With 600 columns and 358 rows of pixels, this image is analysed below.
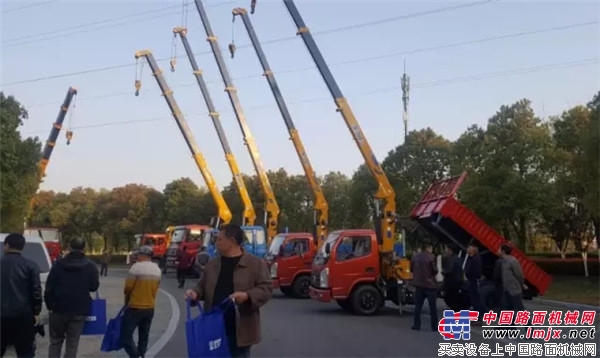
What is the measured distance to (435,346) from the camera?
12.1 meters

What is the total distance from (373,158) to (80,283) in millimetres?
15447

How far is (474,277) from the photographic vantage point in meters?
15.3

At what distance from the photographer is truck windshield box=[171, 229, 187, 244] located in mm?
38300

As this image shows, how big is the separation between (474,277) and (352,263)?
3.20m

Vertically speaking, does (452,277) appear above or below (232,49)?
below

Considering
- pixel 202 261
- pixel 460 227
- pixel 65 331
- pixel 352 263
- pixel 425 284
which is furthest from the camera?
pixel 352 263

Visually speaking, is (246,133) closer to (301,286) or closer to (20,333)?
(301,286)

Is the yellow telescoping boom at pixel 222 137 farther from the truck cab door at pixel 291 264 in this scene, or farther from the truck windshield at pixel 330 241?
the truck windshield at pixel 330 241

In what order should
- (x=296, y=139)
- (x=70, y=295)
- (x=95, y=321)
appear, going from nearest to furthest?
1. (x=70, y=295)
2. (x=95, y=321)
3. (x=296, y=139)

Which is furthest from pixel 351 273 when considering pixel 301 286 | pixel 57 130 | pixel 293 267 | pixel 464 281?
pixel 57 130

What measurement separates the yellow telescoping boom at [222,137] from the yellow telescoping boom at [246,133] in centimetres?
210

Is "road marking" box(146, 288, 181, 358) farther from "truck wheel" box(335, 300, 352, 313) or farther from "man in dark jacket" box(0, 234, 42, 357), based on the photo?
"truck wheel" box(335, 300, 352, 313)

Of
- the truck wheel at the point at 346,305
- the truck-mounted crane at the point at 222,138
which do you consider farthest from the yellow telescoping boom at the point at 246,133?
the truck wheel at the point at 346,305

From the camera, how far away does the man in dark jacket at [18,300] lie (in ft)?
25.2
